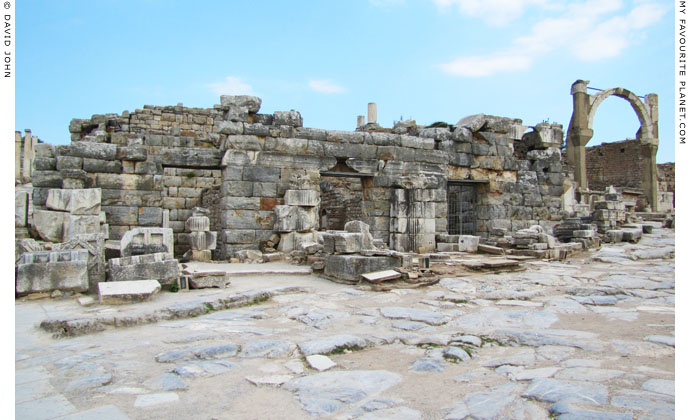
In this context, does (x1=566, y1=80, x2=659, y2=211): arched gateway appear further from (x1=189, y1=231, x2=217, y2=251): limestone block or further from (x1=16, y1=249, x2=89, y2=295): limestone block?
(x1=16, y1=249, x2=89, y2=295): limestone block

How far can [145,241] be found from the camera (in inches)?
314

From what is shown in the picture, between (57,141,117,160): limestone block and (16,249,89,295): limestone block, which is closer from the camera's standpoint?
(16,249,89,295): limestone block

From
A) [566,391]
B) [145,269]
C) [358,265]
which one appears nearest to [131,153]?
[145,269]

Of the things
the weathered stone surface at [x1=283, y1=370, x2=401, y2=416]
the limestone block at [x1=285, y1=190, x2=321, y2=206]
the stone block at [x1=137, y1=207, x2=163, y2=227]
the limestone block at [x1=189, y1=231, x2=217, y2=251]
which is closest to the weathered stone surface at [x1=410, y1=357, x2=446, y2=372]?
the weathered stone surface at [x1=283, y1=370, x2=401, y2=416]

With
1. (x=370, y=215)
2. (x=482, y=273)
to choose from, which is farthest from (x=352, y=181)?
(x=482, y=273)

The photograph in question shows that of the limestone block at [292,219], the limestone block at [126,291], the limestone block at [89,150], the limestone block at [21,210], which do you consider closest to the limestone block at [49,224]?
the limestone block at [21,210]

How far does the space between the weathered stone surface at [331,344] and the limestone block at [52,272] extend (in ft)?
12.8

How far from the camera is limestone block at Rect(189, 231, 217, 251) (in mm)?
10453

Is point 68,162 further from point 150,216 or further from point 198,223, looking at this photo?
point 198,223

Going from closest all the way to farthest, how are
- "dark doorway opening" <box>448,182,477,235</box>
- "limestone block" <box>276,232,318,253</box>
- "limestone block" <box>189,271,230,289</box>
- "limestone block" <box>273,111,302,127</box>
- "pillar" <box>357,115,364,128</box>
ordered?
1. "limestone block" <box>189,271,230,289</box>
2. "limestone block" <box>276,232,318,253</box>
3. "limestone block" <box>273,111,302,127</box>
4. "dark doorway opening" <box>448,182,477,235</box>
5. "pillar" <box>357,115,364,128</box>

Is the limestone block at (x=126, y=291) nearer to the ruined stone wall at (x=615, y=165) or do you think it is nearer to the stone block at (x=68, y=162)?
the stone block at (x=68, y=162)

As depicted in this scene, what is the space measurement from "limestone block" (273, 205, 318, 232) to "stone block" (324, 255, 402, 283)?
9.63 ft

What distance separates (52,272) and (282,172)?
217 inches

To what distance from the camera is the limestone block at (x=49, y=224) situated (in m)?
9.32
